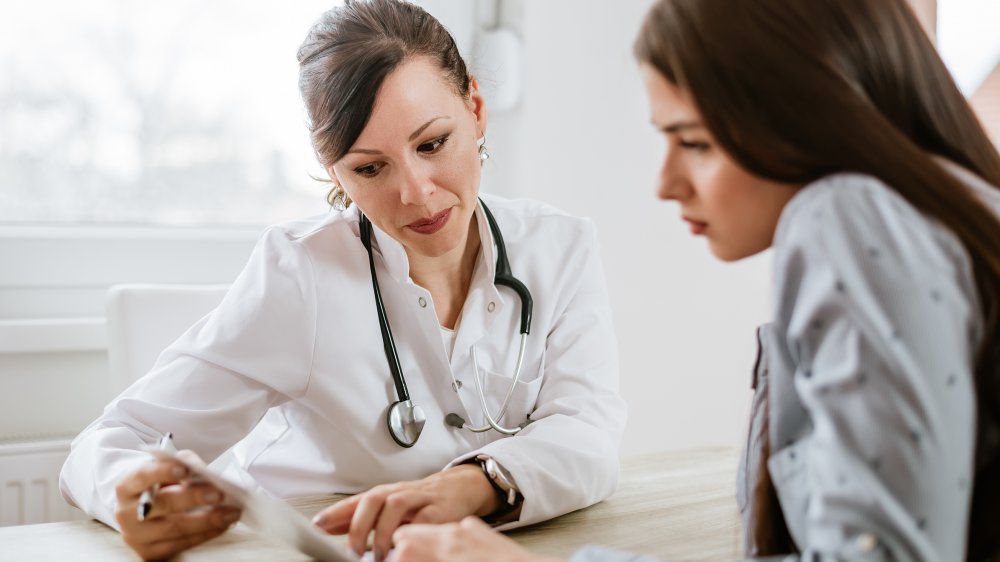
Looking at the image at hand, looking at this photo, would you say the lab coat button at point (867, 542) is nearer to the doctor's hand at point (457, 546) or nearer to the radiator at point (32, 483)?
the doctor's hand at point (457, 546)

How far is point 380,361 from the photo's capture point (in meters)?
1.31

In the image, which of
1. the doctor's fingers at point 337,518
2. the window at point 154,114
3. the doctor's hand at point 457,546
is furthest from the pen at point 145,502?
the window at point 154,114

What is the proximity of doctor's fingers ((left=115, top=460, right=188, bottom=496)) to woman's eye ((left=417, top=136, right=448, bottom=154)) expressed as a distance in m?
0.56

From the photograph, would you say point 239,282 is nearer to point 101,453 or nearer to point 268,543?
point 101,453

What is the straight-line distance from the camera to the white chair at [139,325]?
5.13 feet

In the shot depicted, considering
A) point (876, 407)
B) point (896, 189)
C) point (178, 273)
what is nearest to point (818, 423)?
point (876, 407)

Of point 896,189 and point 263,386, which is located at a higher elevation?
point 896,189

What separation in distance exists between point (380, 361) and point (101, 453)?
39 cm

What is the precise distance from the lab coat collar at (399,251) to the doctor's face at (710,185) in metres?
0.64

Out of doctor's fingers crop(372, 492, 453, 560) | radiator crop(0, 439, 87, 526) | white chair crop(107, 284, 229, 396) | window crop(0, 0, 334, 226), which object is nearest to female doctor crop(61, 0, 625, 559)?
doctor's fingers crop(372, 492, 453, 560)

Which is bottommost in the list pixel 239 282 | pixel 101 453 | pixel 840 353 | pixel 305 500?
pixel 305 500

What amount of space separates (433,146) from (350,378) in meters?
0.36

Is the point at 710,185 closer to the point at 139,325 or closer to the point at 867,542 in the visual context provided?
the point at 867,542

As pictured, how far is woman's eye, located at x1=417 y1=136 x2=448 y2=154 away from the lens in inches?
50.7
